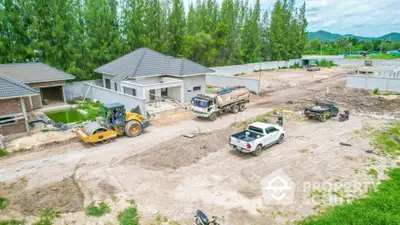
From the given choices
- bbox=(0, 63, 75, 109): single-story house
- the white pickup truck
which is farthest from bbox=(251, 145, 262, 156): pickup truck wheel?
bbox=(0, 63, 75, 109): single-story house

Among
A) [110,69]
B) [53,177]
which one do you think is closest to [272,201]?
[53,177]

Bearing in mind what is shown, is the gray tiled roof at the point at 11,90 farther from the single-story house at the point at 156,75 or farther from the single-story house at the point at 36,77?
the single-story house at the point at 156,75

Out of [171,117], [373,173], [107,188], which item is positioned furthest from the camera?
[171,117]

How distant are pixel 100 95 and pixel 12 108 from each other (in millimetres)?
10230

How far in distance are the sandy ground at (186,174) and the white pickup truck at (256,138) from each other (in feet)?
1.75

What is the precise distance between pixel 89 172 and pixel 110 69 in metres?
18.9

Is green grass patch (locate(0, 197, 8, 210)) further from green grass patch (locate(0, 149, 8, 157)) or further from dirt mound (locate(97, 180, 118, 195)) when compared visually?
green grass patch (locate(0, 149, 8, 157))

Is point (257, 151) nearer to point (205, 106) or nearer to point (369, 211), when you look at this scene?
point (369, 211)

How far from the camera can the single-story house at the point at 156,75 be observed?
26.4m

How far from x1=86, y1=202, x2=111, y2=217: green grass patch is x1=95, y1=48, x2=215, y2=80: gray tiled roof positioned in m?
17.5

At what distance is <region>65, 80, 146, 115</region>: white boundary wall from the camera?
72.2 feet

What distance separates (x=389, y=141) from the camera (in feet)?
54.2

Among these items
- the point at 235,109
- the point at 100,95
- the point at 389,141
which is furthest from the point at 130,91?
the point at 389,141

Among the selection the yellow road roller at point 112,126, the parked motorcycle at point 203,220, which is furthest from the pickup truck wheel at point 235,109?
the parked motorcycle at point 203,220
